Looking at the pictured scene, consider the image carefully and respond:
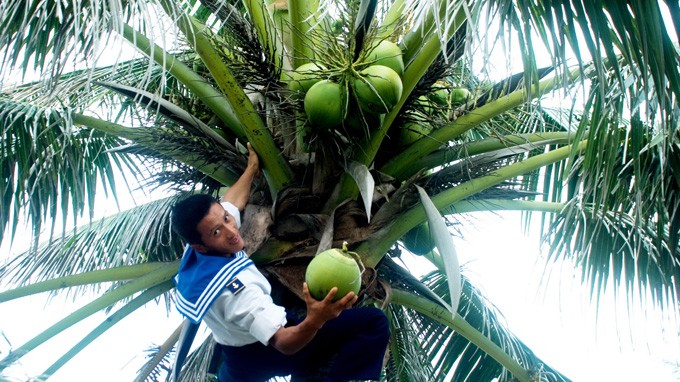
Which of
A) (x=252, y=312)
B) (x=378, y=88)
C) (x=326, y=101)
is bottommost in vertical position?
(x=252, y=312)

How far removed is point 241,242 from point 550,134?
4.47 feet

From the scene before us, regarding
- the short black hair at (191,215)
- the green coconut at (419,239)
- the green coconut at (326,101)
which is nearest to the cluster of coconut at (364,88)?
the green coconut at (326,101)

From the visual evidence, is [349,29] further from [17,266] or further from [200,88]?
[17,266]

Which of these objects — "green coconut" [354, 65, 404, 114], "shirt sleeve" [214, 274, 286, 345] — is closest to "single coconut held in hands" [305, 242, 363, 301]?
"shirt sleeve" [214, 274, 286, 345]

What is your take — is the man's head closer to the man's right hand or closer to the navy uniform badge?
the navy uniform badge

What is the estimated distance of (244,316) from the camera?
238 cm

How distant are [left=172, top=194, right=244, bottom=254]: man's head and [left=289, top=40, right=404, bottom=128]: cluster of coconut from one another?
451mm

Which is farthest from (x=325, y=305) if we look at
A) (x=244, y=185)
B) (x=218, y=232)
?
(x=244, y=185)

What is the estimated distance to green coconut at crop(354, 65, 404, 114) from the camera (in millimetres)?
2506

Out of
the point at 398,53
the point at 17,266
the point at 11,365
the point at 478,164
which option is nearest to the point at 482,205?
the point at 478,164

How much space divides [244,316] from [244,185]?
2.14ft

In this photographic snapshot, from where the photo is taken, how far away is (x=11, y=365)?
2246mm

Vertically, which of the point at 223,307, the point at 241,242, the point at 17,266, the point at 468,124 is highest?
the point at 468,124

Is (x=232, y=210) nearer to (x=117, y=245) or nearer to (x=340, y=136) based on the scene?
(x=340, y=136)
